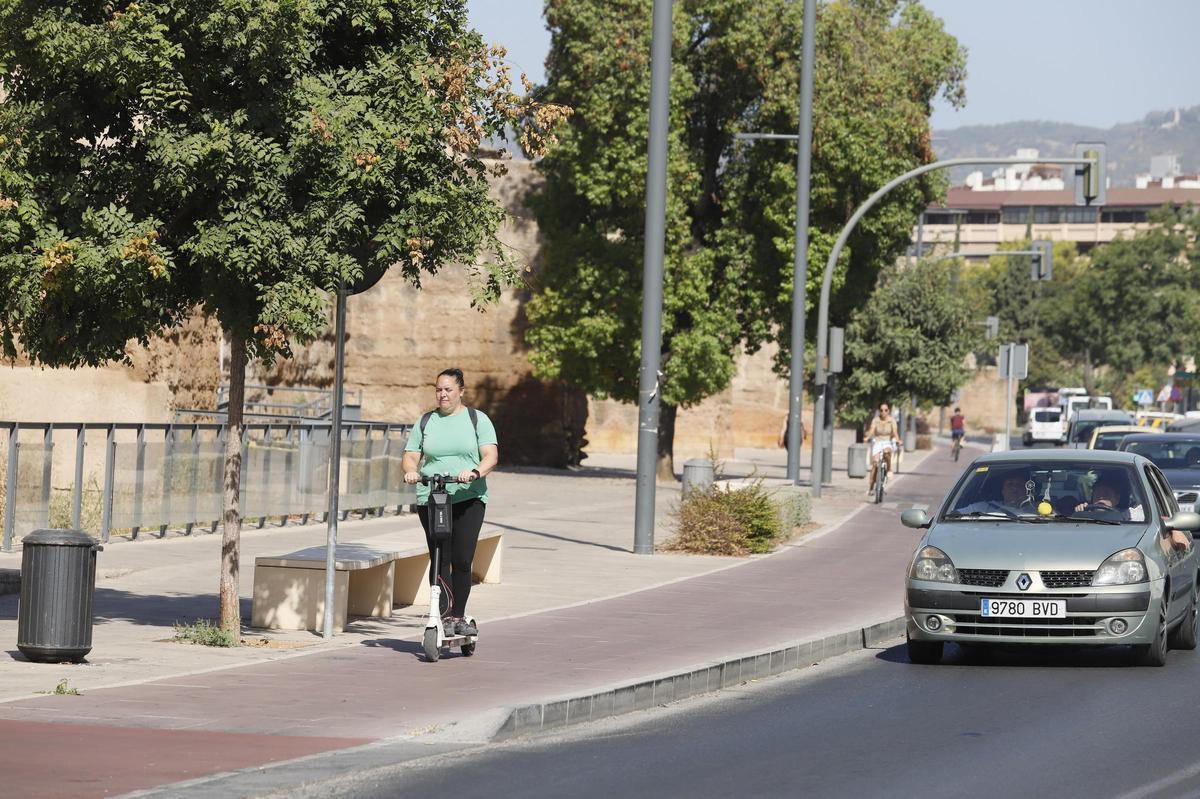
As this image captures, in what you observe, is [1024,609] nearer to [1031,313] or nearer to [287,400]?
[287,400]

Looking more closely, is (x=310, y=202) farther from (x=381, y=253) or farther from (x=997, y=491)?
(x=997, y=491)

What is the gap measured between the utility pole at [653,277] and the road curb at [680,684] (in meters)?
7.08

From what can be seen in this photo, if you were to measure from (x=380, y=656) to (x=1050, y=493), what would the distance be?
4980 millimetres

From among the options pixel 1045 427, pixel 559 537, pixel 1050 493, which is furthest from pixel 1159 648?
pixel 1045 427

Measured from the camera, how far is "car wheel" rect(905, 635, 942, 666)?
12805 mm

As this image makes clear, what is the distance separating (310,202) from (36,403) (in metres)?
13.7

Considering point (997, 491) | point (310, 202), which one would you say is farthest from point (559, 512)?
point (310, 202)

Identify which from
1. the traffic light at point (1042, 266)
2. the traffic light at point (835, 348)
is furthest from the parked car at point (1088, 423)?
the traffic light at point (835, 348)

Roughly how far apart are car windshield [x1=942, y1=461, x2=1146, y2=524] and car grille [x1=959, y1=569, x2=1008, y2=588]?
890 millimetres

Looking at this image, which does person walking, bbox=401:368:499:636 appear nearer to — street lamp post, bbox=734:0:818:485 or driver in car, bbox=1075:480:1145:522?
driver in car, bbox=1075:480:1145:522

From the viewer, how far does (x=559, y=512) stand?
93.8 ft

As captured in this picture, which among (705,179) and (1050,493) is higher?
(705,179)

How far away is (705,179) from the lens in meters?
41.3

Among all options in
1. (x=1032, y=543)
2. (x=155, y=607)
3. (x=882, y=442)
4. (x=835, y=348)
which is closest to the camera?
(x=1032, y=543)
